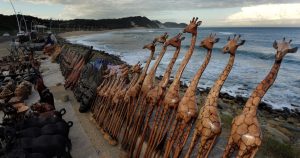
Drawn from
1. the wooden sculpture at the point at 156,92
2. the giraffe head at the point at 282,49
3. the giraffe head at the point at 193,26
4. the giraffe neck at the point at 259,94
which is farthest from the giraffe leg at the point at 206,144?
the giraffe head at the point at 193,26

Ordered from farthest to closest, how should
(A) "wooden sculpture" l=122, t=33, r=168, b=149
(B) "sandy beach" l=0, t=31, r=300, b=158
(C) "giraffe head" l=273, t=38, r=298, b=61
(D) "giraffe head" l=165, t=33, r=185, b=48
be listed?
(B) "sandy beach" l=0, t=31, r=300, b=158 → (A) "wooden sculpture" l=122, t=33, r=168, b=149 → (D) "giraffe head" l=165, t=33, r=185, b=48 → (C) "giraffe head" l=273, t=38, r=298, b=61

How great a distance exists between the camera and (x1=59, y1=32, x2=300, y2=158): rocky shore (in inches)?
294

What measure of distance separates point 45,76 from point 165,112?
13368mm

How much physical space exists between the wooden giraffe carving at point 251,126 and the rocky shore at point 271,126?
8.47 ft

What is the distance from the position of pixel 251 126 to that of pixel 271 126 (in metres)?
9.12

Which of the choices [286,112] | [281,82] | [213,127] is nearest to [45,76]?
[286,112]

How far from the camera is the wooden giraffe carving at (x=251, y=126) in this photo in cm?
364

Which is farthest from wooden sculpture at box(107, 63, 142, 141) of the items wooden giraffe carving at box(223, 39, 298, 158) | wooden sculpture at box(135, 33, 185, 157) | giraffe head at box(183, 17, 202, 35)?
wooden giraffe carving at box(223, 39, 298, 158)

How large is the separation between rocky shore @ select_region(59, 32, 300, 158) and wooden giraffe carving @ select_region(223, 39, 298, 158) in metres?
2.58

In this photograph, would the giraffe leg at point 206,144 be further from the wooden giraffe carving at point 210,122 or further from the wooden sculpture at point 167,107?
the wooden sculpture at point 167,107

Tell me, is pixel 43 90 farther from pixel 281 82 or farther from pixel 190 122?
pixel 281 82

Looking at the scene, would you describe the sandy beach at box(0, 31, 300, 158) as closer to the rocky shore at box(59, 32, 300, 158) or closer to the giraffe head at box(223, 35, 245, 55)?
the rocky shore at box(59, 32, 300, 158)

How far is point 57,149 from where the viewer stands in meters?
5.82

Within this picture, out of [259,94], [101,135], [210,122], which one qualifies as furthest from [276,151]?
[101,135]
